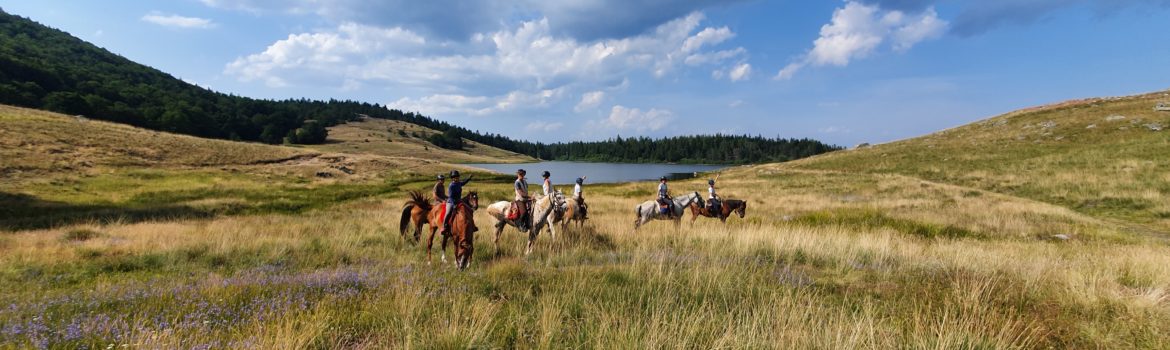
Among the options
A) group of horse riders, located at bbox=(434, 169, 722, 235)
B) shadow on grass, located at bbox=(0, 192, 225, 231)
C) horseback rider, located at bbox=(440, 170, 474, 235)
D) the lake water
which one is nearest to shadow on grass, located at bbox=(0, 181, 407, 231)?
shadow on grass, located at bbox=(0, 192, 225, 231)

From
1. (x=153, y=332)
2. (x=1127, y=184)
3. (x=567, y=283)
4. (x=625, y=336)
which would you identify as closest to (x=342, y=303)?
(x=153, y=332)

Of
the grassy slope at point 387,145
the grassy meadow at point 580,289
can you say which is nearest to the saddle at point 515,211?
the grassy meadow at point 580,289

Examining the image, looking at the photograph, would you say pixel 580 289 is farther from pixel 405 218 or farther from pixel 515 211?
pixel 405 218

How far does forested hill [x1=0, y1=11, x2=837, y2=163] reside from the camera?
8219 centimetres

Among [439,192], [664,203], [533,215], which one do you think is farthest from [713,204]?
[439,192]

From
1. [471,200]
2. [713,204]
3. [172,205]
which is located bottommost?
[172,205]

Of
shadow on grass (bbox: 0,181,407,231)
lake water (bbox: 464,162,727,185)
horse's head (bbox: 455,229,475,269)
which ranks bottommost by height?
lake water (bbox: 464,162,727,185)

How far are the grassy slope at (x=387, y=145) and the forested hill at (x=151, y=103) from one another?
25.0ft

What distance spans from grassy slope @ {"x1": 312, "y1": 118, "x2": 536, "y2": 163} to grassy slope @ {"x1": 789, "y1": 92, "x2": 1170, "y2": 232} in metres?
97.1

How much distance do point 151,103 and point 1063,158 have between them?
534ft

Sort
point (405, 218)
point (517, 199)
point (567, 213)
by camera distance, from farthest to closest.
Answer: point (567, 213) → point (517, 199) → point (405, 218)

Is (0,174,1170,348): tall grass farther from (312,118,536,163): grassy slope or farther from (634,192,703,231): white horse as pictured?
(312,118,536,163): grassy slope

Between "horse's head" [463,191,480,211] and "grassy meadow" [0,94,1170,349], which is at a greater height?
"horse's head" [463,191,480,211]

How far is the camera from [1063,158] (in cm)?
3712
